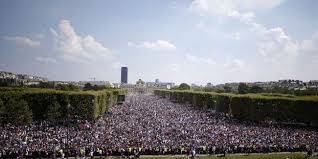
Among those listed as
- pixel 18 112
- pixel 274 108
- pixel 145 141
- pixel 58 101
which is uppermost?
pixel 58 101

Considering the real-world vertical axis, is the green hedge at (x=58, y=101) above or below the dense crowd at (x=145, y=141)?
above

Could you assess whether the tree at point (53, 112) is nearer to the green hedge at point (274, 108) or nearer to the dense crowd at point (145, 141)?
the dense crowd at point (145, 141)

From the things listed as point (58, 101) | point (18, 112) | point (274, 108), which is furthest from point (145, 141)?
point (274, 108)

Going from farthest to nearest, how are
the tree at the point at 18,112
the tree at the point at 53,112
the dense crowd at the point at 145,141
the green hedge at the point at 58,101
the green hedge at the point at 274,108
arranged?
the green hedge at the point at 274,108, the green hedge at the point at 58,101, the tree at the point at 53,112, the tree at the point at 18,112, the dense crowd at the point at 145,141

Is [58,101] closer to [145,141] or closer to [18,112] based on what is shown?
[18,112]

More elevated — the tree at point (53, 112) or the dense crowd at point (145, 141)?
the tree at point (53, 112)

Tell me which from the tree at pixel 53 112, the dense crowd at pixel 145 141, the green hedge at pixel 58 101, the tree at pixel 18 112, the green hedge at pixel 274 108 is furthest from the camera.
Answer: the green hedge at pixel 274 108

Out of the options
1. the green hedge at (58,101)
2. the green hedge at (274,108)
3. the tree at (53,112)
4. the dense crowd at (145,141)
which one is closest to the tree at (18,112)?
the dense crowd at (145,141)

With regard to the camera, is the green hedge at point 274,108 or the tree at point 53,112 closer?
the tree at point 53,112
